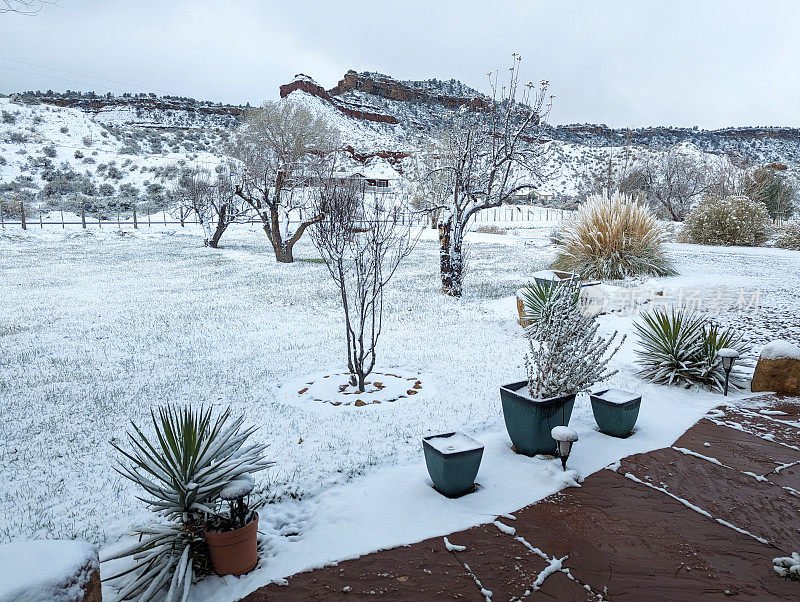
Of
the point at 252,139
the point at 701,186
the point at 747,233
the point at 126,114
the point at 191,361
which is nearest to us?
the point at 191,361

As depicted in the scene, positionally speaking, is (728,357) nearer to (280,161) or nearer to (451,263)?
(451,263)

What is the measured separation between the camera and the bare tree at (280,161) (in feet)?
54.6

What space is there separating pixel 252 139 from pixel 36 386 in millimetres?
16887

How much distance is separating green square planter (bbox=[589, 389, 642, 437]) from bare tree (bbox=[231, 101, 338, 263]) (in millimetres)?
13610

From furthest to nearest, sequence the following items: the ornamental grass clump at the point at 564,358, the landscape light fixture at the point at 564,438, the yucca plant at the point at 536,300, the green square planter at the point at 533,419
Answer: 1. the yucca plant at the point at 536,300
2. the ornamental grass clump at the point at 564,358
3. the green square planter at the point at 533,419
4. the landscape light fixture at the point at 564,438

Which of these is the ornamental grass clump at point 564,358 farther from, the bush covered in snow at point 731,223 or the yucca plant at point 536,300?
the bush covered in snow at point 731,223

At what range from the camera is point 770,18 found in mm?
8930

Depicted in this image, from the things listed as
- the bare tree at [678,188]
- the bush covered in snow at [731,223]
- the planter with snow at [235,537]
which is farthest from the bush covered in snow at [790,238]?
A: the planter with snow at [235,537]

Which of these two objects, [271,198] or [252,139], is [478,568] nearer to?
[271,198]

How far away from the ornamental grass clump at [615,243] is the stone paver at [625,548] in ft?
25.1

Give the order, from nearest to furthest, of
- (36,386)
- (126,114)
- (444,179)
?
(36,386)
(444,179)
(126,114)

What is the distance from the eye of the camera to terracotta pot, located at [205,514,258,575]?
7.38 feet

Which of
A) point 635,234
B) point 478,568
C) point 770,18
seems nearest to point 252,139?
point 635,234

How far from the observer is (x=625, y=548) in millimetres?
2457
